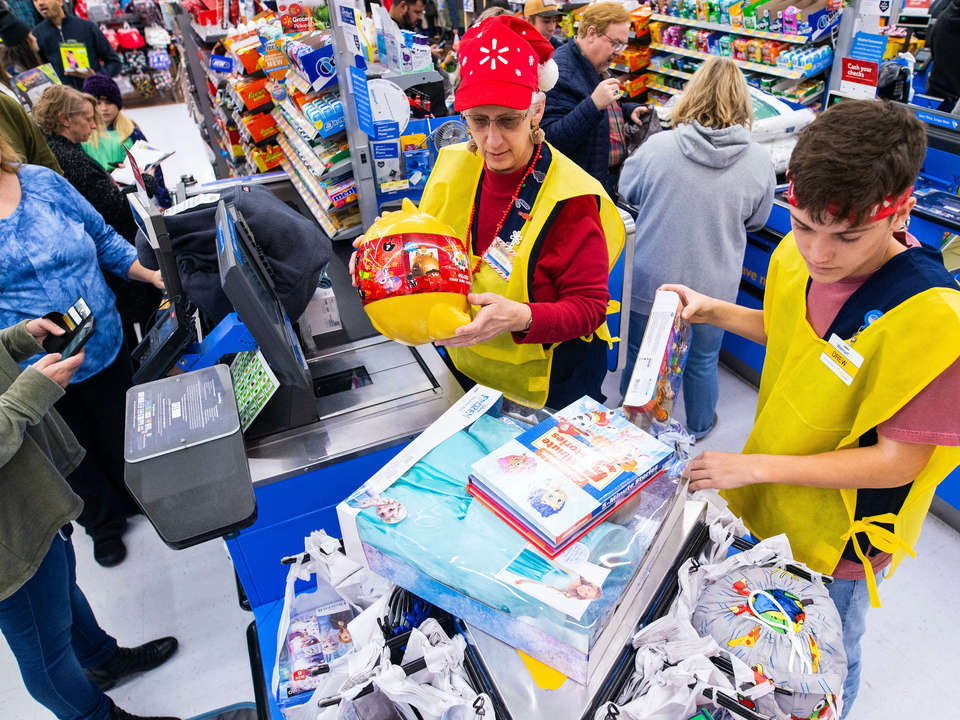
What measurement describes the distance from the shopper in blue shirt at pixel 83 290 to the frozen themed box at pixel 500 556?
1.78m

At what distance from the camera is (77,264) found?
7.47 ft

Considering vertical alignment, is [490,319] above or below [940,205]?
above

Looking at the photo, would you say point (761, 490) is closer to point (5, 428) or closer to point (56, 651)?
point (5, 428)

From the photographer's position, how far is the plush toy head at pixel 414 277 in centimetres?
132

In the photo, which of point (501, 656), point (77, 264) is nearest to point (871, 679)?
point (501, 656)

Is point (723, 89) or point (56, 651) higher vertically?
point (723, 89)

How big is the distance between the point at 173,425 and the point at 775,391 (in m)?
1.32

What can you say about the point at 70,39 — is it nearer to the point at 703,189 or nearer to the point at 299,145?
the point at 299,145

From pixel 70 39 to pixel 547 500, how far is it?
8.55m

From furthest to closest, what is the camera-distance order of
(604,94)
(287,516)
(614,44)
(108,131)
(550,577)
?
1. (108,131)
2. (614,44)
3. (604,94)
4. (287,516)
5. (550,577)

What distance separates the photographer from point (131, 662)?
2.26m

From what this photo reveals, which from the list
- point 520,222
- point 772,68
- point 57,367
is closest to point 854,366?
point 520,222

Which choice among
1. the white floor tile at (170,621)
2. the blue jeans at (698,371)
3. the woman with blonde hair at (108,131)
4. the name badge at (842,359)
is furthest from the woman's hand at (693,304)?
the woman with blonde hair at (108,131)

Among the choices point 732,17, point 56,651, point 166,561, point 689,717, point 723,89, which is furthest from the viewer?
point 732,17
